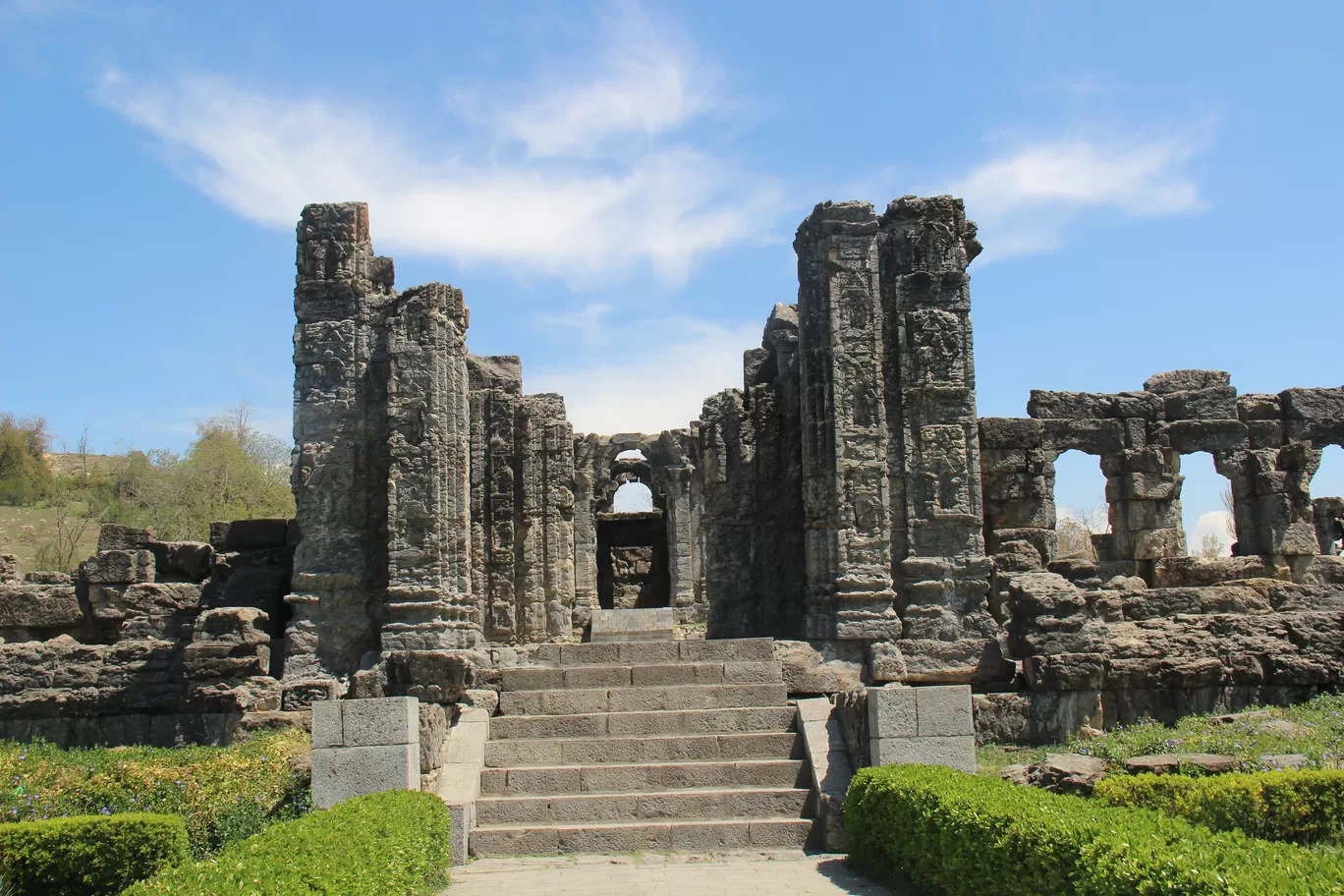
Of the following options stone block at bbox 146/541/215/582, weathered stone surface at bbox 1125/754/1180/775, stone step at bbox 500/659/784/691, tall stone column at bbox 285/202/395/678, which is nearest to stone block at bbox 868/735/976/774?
weathered stone surface at bbox 1125/754/1180/775

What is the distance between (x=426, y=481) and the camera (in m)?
13.3

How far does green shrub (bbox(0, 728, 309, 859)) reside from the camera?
865 centimetres

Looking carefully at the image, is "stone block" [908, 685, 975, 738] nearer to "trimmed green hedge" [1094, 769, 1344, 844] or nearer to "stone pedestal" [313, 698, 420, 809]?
"trimmed green hedge" [1094, 769, 1344, 844]

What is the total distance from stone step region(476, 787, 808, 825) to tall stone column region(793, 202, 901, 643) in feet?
10.6

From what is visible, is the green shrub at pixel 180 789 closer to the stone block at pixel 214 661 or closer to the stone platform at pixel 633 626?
the stone block at pixel 214 661

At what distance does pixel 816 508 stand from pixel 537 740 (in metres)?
4.32

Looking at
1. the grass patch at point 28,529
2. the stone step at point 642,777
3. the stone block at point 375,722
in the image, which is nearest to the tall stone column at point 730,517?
the stone step at point 642,777

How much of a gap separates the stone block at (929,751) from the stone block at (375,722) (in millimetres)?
3592

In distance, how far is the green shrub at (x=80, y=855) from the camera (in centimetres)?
741

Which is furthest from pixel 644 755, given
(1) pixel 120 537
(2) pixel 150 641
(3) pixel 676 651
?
(1) pixel 120 537

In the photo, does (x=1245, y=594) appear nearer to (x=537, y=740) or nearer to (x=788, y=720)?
(x=788, y=720)

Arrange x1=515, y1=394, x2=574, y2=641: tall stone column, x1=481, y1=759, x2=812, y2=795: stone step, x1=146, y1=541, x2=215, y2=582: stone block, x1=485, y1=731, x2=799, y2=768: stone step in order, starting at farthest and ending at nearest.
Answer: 1. x1=515, y1=394, x2=574, y2=641: tall stone column
2. x1=146, y1=541, x2=215, y2=582: stone block
3. x1=485, y1=731, x2=799, y2=768: stone step
4. x1=481, y1=759, x2=812, y2=795: stone step

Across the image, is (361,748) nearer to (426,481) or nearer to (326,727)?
(326,727)

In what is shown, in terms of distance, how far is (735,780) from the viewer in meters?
10.1
